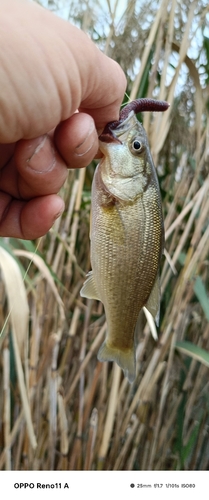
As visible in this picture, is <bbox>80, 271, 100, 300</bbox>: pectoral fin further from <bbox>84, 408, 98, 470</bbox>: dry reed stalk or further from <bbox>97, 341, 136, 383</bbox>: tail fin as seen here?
<bbox>84, 408, 98, 470</bbox>: dry reed stalk

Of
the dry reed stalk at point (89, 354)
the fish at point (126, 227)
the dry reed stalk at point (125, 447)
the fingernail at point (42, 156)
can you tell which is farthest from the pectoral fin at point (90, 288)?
the dry reed stalk at point (125, 447)

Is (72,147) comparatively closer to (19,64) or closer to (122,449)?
(19,64)

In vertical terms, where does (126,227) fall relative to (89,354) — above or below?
above

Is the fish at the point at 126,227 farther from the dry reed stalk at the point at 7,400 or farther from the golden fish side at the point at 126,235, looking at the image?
the dry reed stalk at the point at 7,400

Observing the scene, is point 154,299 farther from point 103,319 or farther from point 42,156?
point 103,319

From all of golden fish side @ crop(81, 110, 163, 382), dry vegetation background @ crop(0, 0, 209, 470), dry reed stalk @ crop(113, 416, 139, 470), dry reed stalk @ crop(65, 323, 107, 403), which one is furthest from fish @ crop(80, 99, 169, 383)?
dry reed stalk @ crop(113, 416, 139, 470)

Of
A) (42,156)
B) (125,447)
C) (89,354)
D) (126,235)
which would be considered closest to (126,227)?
(126,235)
